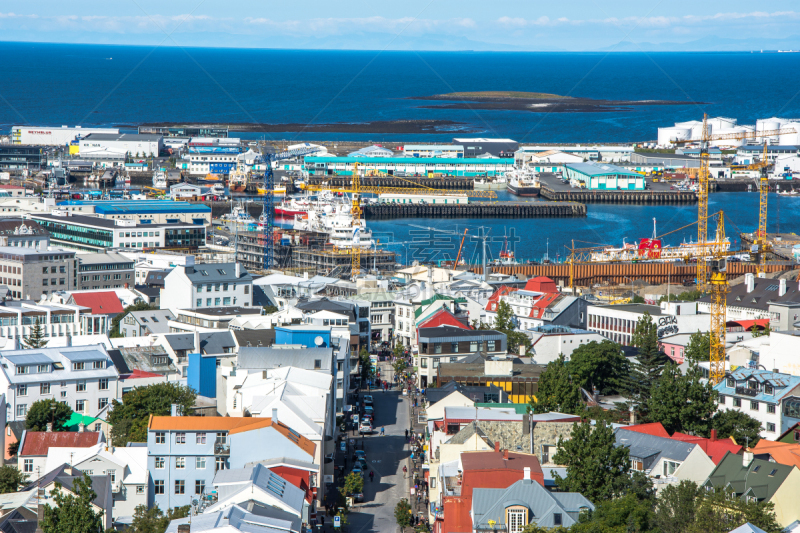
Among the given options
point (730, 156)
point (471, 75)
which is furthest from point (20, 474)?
point (471, 75)

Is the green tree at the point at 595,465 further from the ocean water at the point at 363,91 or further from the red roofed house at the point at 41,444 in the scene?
the ocean water at the point at 363,91

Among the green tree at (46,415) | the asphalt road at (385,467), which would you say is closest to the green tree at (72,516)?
the asphalt road at (385,467)

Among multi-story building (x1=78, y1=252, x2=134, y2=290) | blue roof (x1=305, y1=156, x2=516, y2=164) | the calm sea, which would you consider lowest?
multi-story building (x1=78, y1=252, x2=134, y2=290)

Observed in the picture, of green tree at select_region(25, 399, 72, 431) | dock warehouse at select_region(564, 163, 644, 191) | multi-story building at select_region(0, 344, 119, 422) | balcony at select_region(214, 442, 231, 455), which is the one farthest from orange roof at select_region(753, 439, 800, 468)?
dock warehouse at select_region(564, 163, 644, 191)

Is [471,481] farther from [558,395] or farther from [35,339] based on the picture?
[35,339]

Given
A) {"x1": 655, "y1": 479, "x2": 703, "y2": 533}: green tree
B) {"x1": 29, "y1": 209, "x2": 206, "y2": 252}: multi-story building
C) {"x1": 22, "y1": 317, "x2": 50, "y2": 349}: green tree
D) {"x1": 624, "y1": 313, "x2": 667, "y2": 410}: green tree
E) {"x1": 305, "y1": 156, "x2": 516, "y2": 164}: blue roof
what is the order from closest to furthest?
{"x1": 655, "y1": 479, "x2": 703, "y2": 533}: green tree < {"x1": 624, "y1": 313, "x2": 667, "y2": 410}: green tree < {"x1": 22, "y1": 317, "x2": 50, "y2": 349}: green tree < {"x1": 29, "y1": 209, "x2": 206, "y2": 252}: multi-story building < {"x1": 305, "y1": 156, "x2": 516, "y2": 164}: blue roof

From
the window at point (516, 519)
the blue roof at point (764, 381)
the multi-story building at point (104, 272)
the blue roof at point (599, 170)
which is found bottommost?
the window at point (516, 519)

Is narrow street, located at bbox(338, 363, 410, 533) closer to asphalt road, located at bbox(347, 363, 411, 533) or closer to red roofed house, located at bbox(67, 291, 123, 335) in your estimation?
asphalt road, located at bbox(347, 363, 411, 533)

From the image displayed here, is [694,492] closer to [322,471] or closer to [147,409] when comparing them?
[322,471]
